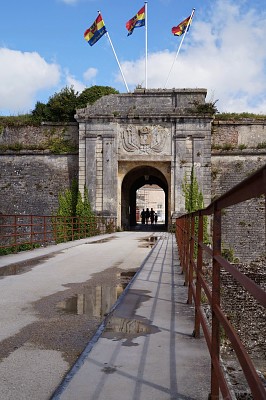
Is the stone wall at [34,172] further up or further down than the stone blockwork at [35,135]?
further down

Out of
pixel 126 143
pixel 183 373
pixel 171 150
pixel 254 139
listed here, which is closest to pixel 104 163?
pixel 126 143

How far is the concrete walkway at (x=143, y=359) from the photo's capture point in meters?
3.08

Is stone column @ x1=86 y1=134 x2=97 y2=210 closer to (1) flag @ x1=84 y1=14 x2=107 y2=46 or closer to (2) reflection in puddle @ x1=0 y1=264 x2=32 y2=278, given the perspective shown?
(1) flag @ x1=84 y1=14 x2=107 y2=46

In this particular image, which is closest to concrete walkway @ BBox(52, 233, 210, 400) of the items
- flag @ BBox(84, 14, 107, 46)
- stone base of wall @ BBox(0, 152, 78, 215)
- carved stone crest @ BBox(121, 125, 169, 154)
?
carved stone crest @ BBox(121, 125, 169, 154)

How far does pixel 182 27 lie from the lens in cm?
2611

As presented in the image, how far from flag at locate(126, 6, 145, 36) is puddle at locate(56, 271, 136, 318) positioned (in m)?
21.6

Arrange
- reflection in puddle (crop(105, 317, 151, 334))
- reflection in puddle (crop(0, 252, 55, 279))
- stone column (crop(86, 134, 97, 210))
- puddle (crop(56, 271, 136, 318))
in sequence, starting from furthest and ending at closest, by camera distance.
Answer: stone column (crop(86, 134, 97, 210)), reflection in puddle (crop(0, 252, 55, 279)), puddle (crop(56, 271, 136, 318)), reflection in puddle (crop(105, 317, 151, 334))

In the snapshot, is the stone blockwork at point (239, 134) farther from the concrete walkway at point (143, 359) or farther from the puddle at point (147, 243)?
the concrete walkway at point (143, 359)

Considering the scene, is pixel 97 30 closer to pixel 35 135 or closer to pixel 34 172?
pixel 35 135

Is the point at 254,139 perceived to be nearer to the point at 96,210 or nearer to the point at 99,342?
the point at 96,210

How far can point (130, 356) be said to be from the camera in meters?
3.85

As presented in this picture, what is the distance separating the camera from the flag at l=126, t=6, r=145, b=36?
1020 inches

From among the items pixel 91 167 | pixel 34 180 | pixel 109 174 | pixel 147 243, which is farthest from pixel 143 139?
pixel 147 243

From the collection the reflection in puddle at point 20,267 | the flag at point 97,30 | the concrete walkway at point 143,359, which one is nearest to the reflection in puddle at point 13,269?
the reflection in puddle at point 20,267
